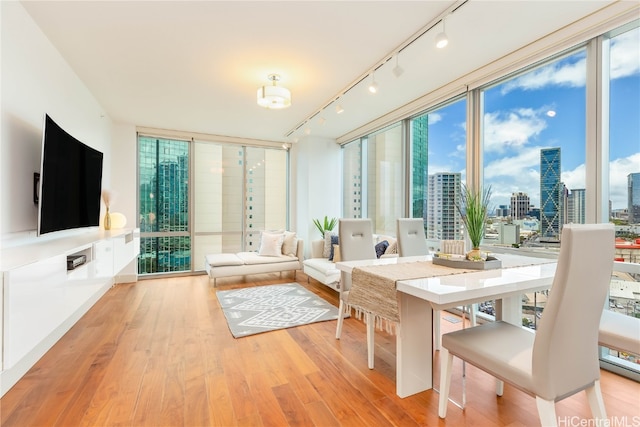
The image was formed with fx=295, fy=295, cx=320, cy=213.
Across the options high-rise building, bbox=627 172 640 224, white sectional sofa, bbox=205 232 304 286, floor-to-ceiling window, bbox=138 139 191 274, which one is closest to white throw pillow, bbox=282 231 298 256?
white sectional sofa, bbox=205 232 304 286

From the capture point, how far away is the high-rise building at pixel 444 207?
350 centimetres

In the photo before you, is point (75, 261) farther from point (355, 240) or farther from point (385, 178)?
point (385, 178)

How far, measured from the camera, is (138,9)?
2078mm

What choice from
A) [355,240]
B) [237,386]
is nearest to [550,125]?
[355,240]

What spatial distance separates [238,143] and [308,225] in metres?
2.08

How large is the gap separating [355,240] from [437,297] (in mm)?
1361

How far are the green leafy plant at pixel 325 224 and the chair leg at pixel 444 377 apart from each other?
388cm

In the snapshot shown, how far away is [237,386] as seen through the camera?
197 cm

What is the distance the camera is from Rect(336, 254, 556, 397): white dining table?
4.96ft

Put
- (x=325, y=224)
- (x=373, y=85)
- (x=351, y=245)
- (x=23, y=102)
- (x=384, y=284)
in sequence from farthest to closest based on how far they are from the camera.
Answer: (x=325, y=224), (x=373, y=85), (x=351, y=245), (x=23, y=102), (x=384, y=284)

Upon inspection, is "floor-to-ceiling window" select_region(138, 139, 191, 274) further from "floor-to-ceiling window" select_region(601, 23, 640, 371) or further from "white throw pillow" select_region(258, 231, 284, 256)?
"floor-to-ceiling window" select_region(601, 23, 640, 371)

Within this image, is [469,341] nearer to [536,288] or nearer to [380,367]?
[536,288]

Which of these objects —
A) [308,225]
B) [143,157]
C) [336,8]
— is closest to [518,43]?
[336,8]

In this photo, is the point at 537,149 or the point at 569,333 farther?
the point at 537,149
